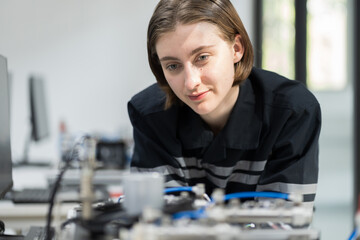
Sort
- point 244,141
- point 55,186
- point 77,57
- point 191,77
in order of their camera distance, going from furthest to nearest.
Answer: point 77,57 → point 244,141 → point 191,77 → point 55,186

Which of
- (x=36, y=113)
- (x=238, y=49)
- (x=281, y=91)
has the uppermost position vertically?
(x=238, y=49)

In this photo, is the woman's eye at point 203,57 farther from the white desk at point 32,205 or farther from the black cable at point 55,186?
the white desk at point 32,205

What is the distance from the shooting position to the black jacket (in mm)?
1399

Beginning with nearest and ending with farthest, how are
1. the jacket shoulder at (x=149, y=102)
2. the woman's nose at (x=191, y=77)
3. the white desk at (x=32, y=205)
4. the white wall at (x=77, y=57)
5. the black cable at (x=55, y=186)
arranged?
the black cable at (x=55, y=186)
the woman's nose at (x=191, y=77)
the jacket shoulder at (x=149, y=102)
the white desk at (x=32, y=205)
the white wall at (x=77, y=57)

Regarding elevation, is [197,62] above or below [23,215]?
above

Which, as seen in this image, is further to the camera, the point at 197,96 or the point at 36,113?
the point at 36,113

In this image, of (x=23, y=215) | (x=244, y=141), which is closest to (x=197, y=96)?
(x=244, y=141)

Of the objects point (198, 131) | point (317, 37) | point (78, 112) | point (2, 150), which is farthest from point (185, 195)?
point (78, 112)

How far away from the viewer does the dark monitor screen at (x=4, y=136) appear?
147cm

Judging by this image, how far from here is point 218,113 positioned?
155cm

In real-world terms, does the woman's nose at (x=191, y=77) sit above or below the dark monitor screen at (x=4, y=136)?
above

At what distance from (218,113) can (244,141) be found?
0.12 meters

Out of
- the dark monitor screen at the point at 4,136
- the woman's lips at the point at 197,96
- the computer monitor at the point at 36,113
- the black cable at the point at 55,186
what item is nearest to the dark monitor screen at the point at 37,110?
the computer monitor at the point at 36,113

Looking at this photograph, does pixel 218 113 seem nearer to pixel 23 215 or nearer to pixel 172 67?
pixel 172 67
